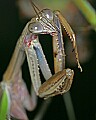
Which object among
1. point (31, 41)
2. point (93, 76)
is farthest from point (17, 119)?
point (93, 76)

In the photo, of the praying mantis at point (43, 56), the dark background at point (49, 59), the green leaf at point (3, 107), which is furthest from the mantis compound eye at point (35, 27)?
the dark background at point (49, 59)

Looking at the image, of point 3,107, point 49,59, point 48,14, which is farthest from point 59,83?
point 49,59

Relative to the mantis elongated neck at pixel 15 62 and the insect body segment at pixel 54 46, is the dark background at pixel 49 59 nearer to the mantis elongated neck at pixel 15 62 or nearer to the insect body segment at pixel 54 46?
the mantis elongated neck at pixel 15 62

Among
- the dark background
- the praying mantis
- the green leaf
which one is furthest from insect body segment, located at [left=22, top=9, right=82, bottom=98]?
the dark background

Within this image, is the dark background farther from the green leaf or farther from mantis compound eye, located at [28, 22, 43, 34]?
mantis compound eye, located at [28, 22, 43, 34]

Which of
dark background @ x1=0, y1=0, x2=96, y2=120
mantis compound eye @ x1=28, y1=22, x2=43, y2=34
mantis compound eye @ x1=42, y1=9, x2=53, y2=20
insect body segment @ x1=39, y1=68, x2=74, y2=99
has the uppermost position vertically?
mantis compound eye @ x1=42, y1=9, x2=53, y2=20

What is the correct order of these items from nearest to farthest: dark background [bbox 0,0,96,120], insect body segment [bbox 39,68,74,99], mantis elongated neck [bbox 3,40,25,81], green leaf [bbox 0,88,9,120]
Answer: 1. insect body segment [bbox 39,68,74,99]
2. mantis elongated neck [bbox 3,40,25,81]
3. green leaf [bbox 0,88,9,120]
4. dark background [bbox 0,0,96,120]

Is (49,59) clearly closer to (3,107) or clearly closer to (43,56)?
(3,107)
